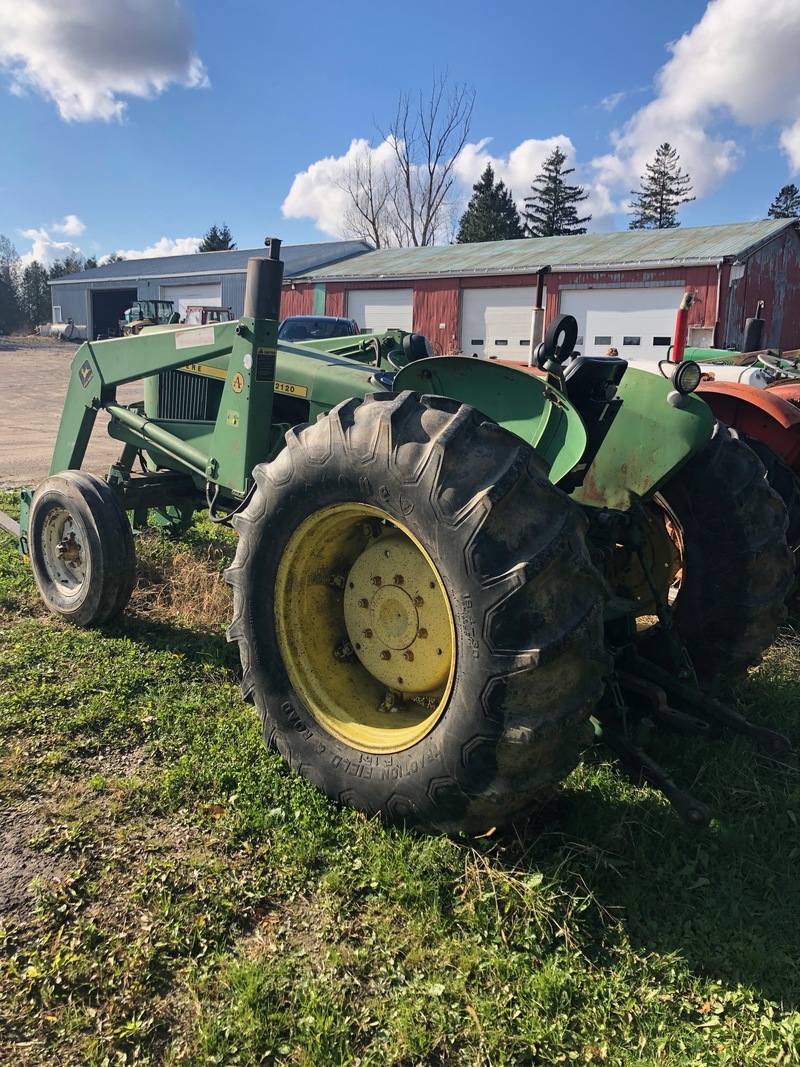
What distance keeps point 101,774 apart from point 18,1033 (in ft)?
3.82

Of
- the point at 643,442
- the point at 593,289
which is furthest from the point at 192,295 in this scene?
the point at 643,442

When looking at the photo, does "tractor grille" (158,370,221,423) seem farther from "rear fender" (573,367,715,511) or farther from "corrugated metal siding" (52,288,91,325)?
"corrugated metal siding" (52,288,91,325)

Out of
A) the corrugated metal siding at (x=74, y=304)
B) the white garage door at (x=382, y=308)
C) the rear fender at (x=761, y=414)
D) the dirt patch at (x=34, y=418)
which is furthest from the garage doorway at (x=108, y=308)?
the rear fender at (x=761, y=414)

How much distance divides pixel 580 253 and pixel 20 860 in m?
24.6

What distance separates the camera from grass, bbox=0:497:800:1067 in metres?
1.98

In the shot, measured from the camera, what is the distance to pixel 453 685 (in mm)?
2420

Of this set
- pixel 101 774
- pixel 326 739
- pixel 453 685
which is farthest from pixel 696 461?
pixel 101 774

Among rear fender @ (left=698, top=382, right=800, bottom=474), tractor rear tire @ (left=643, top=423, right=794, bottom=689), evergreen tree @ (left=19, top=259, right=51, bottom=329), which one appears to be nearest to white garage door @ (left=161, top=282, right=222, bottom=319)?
evergreen tree @ (left=19, top=259, right=51, bottom=329)

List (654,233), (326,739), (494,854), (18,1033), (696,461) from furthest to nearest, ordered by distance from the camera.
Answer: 1. (654,233)
2. (696,461)
3. (326,739)
4. (494,854)
5. (18,1033)

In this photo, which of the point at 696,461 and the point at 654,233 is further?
the point at 654,233

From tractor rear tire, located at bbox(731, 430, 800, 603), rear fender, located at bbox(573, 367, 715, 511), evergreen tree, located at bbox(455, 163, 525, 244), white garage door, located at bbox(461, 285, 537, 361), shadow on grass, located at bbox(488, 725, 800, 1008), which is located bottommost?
shadow on grass, located at bbox(488, 725, 800, 1008)

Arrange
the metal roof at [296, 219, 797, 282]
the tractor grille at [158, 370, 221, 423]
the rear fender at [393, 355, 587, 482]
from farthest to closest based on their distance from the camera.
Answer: the metal roof at [296, 219, 797, 282]
the tractor grille at [158, 370, 221, 423]
the rear fender at [393, 355, 587, 482]

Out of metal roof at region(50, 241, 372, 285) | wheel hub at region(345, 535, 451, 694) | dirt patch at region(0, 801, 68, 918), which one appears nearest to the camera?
dirt patch at region(0, 801, 68, 918)

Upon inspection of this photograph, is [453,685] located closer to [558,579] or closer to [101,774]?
[558,579]
